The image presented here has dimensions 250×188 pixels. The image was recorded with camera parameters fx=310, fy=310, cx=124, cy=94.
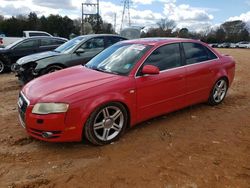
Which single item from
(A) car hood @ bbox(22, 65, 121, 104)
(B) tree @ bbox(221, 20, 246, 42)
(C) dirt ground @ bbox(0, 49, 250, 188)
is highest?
(B) tree @ bbox(221, 20, 246, 42)

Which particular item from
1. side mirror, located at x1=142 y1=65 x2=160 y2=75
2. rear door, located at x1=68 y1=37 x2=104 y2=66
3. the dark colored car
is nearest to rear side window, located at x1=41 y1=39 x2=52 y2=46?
the dark colored car

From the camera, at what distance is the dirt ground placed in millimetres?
3624

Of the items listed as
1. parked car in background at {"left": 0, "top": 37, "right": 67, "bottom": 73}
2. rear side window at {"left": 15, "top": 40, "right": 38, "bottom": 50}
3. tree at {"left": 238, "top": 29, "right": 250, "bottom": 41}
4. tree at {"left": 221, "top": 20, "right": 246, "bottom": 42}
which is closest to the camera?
parked car in background at {"left": 0, "top": 37, "right": 67, "bottom": 73}

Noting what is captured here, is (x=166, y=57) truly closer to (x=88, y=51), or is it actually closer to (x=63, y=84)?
(x=63, y=84)

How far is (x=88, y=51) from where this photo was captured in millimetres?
9438

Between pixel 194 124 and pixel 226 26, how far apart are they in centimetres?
8161

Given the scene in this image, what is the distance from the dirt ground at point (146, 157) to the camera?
11.9 feet

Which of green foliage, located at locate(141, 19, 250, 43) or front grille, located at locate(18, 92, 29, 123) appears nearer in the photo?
front grille, located at locate(18, 92, 29, 123)

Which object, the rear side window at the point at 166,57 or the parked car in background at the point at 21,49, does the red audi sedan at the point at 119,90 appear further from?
the parked car in background at the point at 21,49

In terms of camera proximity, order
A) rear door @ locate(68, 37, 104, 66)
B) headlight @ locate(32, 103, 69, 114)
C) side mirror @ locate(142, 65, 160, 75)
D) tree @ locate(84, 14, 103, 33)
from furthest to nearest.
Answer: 1. tree @ locate(84, 14, 103, 33)
2. rear door @ locate(68, 37, 104, 66)
3. side mirror @ locate(142, 65, 160, 75)
4. headlight @ locate(32, 103, 69, 114)

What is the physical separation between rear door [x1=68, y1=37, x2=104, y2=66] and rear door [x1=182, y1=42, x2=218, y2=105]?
13.1 ft

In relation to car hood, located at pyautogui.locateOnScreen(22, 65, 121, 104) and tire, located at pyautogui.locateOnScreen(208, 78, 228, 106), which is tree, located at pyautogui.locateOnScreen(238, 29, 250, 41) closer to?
tire, located at pyautogui.locateOnScreen(208, 78, 228, 106)

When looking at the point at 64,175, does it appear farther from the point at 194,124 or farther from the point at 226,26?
the point at 226,26

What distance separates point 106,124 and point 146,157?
79 centimetres
